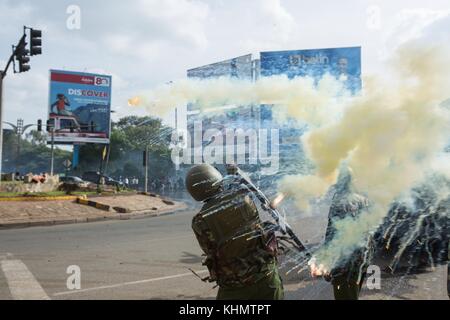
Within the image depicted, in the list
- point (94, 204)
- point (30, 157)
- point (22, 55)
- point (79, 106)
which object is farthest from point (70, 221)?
point (30, 157)

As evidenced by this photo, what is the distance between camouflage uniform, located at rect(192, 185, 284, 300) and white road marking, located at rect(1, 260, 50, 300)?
10.7ft

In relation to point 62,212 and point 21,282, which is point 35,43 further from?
point 21,282

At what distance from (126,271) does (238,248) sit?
4.39 m

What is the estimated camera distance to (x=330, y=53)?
2667 cm

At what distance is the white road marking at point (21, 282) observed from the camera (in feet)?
18.2

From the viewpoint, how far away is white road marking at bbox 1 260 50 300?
18.2 feet

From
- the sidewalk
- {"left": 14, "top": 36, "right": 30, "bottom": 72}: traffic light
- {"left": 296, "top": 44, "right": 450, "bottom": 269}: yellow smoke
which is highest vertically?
{"left": 14, "top": 36, "right": 30, "bottom": 72}: traffic light

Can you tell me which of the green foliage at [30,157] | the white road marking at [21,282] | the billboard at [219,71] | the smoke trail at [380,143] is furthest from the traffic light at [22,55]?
the green foliage at [30,157]

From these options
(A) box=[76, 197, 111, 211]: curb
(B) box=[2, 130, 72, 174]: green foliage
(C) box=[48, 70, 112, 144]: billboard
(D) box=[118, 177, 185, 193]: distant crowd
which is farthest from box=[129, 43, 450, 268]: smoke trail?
(B) box=[2, 130, 72, 174]: green foliage

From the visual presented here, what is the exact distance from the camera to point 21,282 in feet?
20.5

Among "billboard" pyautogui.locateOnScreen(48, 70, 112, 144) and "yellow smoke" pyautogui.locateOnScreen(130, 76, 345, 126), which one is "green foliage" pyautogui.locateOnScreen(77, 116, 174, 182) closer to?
"billboard" pyautogui.locateOnScreen(48, 70, 112, 144)

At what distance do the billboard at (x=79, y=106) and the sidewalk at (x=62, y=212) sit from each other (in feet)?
66.1

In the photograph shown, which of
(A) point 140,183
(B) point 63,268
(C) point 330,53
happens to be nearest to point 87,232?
(B) point 63,268

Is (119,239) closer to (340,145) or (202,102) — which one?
(202,102)
